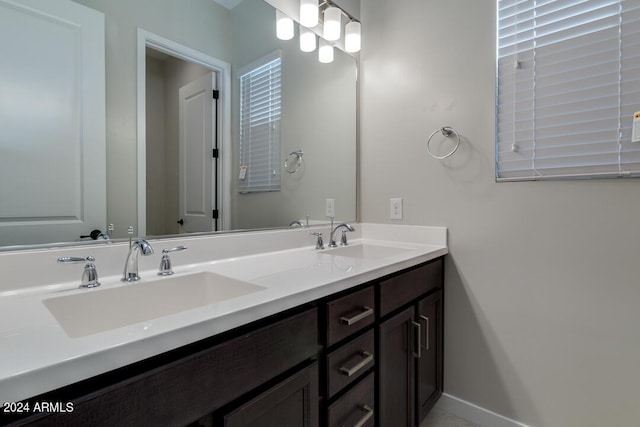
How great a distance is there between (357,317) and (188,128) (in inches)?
37.3

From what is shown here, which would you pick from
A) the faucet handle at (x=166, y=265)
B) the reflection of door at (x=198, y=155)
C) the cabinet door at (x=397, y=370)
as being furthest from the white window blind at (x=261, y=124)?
the cabinet door at (x=397, y=370)

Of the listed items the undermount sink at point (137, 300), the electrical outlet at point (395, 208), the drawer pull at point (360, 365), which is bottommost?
the drawer pull at point (360, 365)

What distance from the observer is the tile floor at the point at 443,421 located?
1500mm

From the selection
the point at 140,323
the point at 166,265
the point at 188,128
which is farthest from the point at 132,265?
the point at 188,128

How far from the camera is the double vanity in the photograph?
0.47m

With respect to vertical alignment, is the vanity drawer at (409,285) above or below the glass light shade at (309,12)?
below

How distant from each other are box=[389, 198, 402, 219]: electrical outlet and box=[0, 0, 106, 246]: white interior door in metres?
1.37

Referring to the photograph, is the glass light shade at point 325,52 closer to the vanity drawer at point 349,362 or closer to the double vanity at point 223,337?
the double vanity at point 223,337

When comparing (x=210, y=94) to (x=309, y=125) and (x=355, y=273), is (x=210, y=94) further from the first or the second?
(x=355, y=273)

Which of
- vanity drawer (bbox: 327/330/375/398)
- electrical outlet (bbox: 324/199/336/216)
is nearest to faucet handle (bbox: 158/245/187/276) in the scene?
vanity drawer (bbox: 327/330/375/398)

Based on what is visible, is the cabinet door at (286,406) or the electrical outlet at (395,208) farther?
the electrical outlet at (395,208)

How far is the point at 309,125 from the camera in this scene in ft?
5.75

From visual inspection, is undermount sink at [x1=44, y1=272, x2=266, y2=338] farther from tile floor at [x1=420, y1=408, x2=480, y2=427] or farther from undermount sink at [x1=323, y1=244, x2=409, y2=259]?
tile floor at [x1=420, y1=408, x2=480, y2=427]

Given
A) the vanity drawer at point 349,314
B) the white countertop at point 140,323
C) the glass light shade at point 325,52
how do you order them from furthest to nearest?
the glass light shade at point 325,52 < the vanity drawer at point 349,314 < the white countertop at point 140,323
